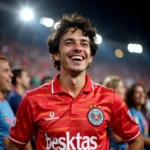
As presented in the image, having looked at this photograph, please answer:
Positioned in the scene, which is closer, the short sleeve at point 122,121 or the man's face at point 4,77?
the short sleeve at point 122,121

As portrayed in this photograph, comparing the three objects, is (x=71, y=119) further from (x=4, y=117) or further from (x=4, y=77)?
(x=4, y=77)

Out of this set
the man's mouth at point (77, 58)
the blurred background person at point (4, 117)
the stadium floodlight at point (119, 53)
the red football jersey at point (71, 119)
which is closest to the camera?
the red football jersey at point (71, 119)

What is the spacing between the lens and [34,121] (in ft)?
7.73

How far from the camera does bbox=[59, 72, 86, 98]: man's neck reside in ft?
8.18

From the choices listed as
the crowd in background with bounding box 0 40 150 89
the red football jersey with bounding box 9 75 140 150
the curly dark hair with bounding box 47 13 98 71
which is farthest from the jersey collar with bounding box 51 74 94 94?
the crowd in background with bounding box 0 40 150 89

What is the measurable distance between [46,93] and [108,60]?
60.7ft

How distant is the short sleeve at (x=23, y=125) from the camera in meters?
2.37

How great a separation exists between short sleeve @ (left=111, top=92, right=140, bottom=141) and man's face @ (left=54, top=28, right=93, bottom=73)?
0.34 metres

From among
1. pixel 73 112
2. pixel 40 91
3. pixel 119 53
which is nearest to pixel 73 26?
pixel 40 91

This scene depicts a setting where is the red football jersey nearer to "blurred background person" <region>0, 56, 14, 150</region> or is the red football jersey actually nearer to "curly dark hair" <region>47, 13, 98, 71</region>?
"curly dark hair" <region>47, 13, 98, 71</region>

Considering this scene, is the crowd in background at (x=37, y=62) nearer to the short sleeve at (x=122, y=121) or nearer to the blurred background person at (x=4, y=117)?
the blurred background person at (x=4, y=117)

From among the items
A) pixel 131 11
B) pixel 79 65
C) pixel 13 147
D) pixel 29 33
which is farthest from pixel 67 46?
pixel 29 33

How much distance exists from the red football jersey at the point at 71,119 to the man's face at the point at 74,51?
0.57 feet

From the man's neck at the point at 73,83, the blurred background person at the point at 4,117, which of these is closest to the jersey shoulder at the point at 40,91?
the man's neck at the point at 73,83
